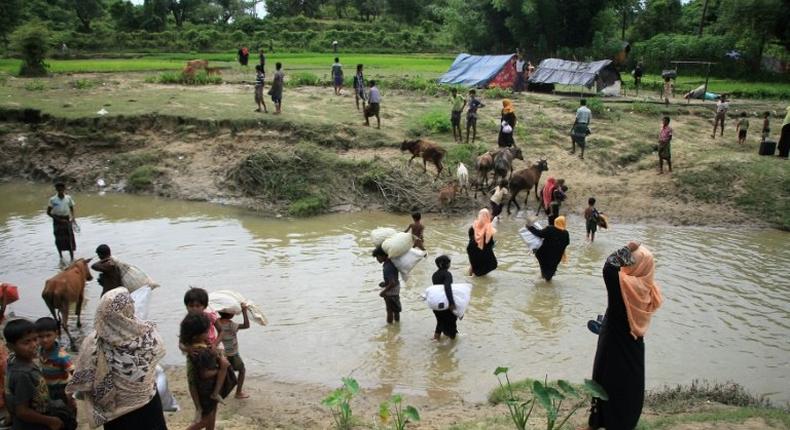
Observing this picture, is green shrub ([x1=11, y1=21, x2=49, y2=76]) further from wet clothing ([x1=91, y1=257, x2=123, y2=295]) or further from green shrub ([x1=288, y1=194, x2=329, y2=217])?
wet clothing ([x1=91, y1=257, x2=123, y2=295])

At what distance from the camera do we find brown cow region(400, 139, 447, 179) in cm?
1512

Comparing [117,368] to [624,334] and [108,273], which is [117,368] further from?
[624,334]

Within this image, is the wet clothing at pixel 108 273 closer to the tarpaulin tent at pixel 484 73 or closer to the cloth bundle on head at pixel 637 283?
the cloth bundle on head at pixel 637 283

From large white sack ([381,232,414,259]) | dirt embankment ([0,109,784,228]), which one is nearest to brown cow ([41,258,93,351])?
large white sack ([381,232,414,259])

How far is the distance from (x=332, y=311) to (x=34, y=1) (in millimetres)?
48185

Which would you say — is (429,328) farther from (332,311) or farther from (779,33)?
(779,33)

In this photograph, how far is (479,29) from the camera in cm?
3659

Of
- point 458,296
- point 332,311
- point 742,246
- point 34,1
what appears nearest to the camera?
point 458,296

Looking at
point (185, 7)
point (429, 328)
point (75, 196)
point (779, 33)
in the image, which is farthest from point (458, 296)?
point (185, 7)

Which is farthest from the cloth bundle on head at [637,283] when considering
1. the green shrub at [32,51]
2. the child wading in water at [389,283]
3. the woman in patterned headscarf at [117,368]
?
the green shrub at [32,51]

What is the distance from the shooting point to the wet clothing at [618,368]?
205 inches

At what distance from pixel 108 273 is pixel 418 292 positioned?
4.52 m

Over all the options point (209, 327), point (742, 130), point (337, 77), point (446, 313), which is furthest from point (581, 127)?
point (209, 327)

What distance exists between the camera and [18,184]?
16.9 m
